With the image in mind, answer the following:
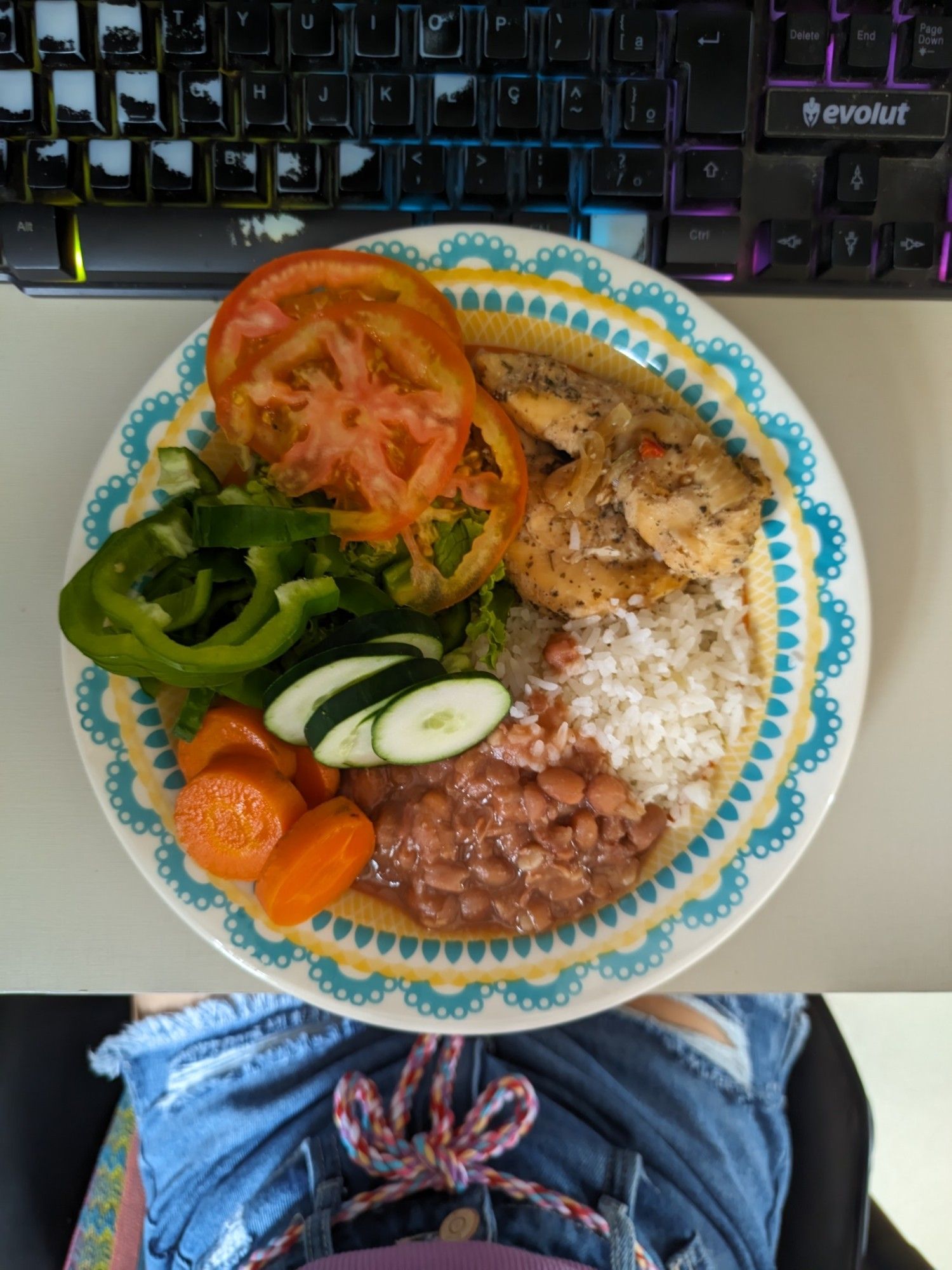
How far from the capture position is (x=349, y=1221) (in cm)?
197

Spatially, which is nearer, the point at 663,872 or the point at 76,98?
the point at 76,98

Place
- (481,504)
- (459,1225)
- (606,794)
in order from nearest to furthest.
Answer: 1. (481,504)
2. (606,794)
3. (459,1225)

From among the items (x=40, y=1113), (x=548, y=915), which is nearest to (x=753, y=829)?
(x=548, y=915)

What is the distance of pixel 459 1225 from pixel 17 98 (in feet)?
7.78

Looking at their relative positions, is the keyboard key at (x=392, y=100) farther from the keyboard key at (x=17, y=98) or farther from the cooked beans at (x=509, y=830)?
the cooked beans at (x=509, y=830)

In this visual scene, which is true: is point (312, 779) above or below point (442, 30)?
below

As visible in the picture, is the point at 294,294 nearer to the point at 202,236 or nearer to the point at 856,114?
the point at 202,236

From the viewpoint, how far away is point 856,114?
1449 mm

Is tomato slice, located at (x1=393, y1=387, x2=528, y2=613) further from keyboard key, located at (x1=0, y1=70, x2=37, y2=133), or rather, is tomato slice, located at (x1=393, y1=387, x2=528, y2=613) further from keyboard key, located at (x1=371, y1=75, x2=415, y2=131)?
keyboard key, located at (x1=0, y1=70, x2=37, y2=133)

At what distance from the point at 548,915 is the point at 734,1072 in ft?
3.11

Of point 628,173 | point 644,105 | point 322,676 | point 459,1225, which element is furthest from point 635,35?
point 459,1225

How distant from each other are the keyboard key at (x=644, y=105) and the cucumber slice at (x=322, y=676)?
→ 3.10 ft

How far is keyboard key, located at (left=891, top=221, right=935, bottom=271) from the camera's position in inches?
57.9

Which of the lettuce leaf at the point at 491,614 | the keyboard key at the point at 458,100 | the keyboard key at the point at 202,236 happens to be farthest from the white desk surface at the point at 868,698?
the lettuce leaf at the point at 491,614
